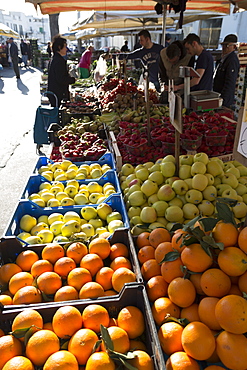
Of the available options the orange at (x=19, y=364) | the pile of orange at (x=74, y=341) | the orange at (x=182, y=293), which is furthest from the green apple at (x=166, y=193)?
the orange at (x=19, y=364)

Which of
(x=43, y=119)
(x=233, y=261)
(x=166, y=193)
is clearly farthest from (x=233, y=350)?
(x=43, y=119)

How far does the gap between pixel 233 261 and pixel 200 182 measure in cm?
93

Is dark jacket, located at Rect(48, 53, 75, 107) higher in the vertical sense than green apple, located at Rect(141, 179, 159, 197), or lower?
higher

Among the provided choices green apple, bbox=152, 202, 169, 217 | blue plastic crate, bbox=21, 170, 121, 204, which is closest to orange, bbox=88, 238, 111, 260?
green apple, bbox=152, 202, 169, 217

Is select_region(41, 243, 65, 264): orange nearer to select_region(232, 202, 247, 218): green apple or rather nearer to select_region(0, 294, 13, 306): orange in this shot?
select_region(0, 294, 13, 306): orange

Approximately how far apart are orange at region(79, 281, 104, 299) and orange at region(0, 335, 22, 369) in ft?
1.24

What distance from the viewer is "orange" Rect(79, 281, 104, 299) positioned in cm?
154

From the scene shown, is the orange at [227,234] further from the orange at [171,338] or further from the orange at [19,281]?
the orange at [19,281]

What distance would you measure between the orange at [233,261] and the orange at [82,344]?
67 centimetres

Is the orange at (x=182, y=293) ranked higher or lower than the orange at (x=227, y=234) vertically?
lower

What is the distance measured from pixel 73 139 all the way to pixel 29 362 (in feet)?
11.6

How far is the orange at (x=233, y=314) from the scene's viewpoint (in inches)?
44.5

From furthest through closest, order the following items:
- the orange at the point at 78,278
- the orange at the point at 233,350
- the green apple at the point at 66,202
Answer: the green apple at the point at 66,202 < the orange at the point at 78,278 < the orange at the point at 233,350

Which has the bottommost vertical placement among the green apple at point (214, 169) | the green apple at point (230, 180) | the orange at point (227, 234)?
the green apple at point (230, 180)
